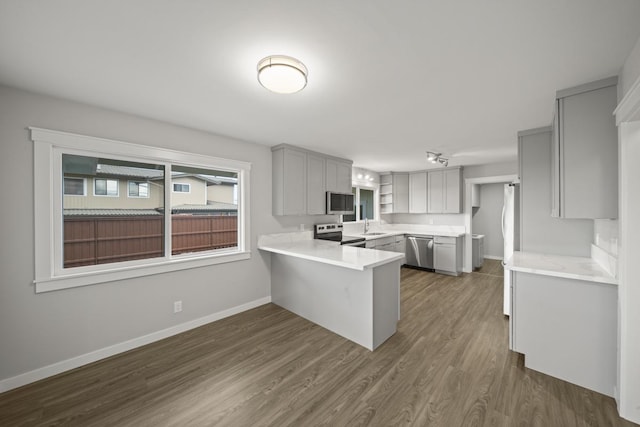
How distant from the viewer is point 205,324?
10.2ft

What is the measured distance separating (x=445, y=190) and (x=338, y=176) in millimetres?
2782

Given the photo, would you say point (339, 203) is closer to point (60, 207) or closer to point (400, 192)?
point (400, 192)

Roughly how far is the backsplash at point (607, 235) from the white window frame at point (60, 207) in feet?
13.1

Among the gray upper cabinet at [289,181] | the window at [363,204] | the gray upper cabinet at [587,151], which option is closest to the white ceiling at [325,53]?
the gray upper cabinet at [587,151]

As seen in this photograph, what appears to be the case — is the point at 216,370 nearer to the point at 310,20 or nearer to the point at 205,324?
the point at 205,324

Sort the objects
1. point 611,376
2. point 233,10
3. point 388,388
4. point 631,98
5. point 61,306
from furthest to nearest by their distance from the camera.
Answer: point 61,306, point 388,388, point 611,376, point 631,98, point 233,10

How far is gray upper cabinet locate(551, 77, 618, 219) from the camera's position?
1.87 meters

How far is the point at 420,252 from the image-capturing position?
5812mm

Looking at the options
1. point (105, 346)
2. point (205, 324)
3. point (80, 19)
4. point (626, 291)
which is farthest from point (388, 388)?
point (80, 19)

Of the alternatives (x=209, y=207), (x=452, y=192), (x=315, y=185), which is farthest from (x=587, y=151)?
(x=209, y=207)

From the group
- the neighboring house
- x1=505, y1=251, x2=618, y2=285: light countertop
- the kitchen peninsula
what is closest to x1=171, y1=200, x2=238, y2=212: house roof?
the neighboring house

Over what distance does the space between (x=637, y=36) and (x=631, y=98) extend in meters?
0.33

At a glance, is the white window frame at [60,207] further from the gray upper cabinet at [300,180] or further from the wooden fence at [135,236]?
the gray upper cabinet at [300,180]

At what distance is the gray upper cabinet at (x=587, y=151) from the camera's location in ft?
6.14
